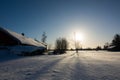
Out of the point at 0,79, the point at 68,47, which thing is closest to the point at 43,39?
the point at 68,47

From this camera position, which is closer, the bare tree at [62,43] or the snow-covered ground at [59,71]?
the snow-covered ground at [59,71]

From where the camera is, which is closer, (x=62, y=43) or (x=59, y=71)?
(x=59, y=71)

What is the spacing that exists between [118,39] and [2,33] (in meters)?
73.9

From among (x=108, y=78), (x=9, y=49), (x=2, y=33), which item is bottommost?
(x=108, y=78)

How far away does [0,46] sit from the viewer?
80.2 ft

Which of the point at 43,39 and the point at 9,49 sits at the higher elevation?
the point at 43,39

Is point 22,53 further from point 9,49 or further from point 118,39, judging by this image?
point 118,39

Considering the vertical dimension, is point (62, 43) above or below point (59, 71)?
above

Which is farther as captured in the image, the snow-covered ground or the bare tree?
the bare tree

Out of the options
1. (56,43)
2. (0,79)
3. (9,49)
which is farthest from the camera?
(56,43)

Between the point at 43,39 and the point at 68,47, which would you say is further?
the point at 68,47

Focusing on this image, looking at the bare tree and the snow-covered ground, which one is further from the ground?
the bare tree

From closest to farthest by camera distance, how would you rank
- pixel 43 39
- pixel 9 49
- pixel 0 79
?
pixel 0 79 < pixel 9 49 < pixel 43 39

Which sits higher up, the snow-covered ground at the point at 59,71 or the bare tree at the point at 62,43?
the bare tree at the point at 62,43
